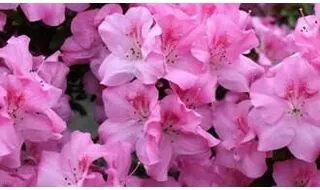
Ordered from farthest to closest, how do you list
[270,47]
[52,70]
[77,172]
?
1. [270,47]
2. [52,70]
3. [77,172]

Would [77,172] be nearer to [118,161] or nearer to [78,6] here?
[118,161]

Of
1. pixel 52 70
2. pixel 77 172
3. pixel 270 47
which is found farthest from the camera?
pixel 270 47

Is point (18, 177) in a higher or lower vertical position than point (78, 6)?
lower

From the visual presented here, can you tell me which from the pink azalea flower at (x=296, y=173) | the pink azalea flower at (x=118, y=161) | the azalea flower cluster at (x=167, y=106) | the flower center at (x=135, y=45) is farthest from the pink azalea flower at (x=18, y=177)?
the pink azalea flower at (x=296, y=173)

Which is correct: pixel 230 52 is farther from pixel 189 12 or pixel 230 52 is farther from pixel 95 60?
pixel 95 60

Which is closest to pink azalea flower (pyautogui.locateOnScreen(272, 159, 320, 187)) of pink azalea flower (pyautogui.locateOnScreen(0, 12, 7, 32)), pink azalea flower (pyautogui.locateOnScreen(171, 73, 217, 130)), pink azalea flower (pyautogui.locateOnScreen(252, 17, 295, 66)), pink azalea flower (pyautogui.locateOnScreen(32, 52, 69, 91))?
pink azalea flower (pyautogui.locateOnScreen(171, 73, 217, 130))

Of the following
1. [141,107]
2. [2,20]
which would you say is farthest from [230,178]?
[2,20]
